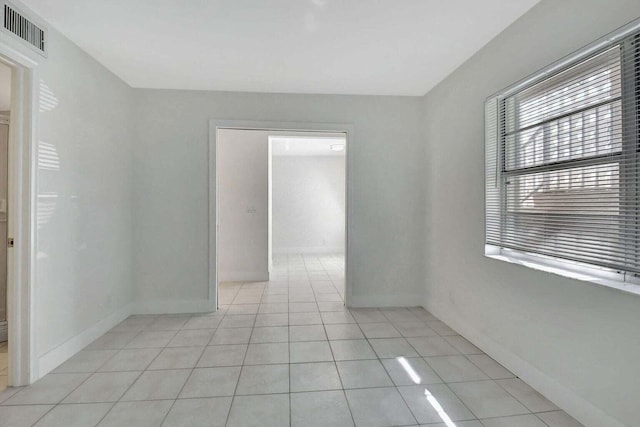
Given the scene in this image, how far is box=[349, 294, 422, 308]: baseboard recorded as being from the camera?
12.2 ft

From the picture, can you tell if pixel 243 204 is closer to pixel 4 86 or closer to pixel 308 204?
pixel 4 86

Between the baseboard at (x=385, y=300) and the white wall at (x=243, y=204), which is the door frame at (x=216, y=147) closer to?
the baseboard at (x=385, y=300)

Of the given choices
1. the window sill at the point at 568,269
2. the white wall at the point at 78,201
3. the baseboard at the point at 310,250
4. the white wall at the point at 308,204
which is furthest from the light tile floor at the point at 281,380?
the white wall at the point at 308,204

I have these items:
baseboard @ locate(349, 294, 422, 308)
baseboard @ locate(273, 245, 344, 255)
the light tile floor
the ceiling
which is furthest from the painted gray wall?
baseboard @ locate(273, 245, 344, 255)

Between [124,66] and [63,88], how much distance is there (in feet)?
2.32

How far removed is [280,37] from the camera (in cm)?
246

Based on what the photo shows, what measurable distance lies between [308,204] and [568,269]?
707 centimetres

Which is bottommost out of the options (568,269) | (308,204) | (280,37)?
(568,269)

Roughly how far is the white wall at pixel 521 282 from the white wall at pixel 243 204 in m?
2.82

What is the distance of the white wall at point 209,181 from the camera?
11.4 ft

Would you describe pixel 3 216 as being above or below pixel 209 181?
below

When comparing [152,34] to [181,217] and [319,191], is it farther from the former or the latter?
[319,191]

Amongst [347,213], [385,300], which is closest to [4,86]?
[347,213]

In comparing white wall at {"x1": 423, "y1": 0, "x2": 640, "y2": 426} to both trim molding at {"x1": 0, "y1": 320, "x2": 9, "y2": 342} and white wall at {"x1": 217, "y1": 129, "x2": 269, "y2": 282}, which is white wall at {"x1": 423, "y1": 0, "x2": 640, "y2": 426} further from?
trim molding at {"x1": 0, "y1": 320, "x2": 9, "y2": 342}
